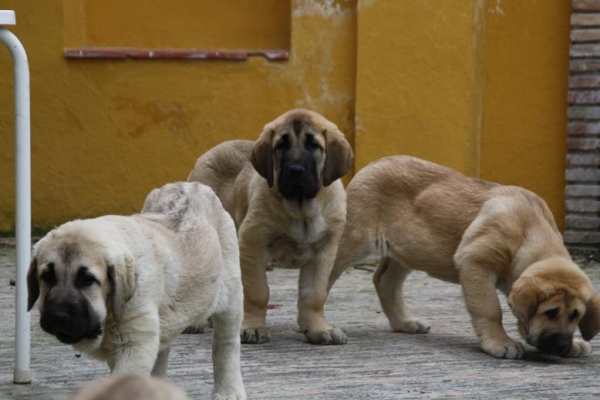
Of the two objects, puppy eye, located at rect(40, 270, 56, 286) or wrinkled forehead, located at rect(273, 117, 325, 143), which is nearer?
puppy eye, located at rect(40, 270, 56, 286)

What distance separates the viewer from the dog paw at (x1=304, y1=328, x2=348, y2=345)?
704 centimetres

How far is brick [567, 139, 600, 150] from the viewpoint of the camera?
10.6 m

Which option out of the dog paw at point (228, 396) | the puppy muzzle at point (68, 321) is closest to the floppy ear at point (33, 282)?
the puppy muzzle at point (68, 321)

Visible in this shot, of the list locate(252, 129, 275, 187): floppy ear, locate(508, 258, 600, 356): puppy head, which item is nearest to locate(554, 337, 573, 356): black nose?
locate(508, 258, 600, 356): puppy head

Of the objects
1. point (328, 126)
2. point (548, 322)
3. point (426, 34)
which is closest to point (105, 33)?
point (426, 34)

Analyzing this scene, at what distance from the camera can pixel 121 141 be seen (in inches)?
431

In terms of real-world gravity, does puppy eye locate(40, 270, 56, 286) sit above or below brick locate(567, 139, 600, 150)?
below

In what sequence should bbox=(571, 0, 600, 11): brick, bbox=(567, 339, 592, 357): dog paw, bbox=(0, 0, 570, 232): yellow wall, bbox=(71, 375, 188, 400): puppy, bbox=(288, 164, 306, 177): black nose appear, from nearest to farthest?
1. bbox=(71, 375, 188, 400): puppy
2. bbox=(567, 339, 592, 357): dog paw
3. bbox=(288, 164, 306, 177): black nose
4. bbox=(571, 0, 600, 11): brick
5. bbox=(0, 0, 570, 232): yellow wall

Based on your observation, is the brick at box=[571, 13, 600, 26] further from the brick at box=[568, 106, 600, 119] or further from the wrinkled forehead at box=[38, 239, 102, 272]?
the wrinkled forehead at box=[38, 239, 102, 272]

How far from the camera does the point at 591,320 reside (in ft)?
22.1

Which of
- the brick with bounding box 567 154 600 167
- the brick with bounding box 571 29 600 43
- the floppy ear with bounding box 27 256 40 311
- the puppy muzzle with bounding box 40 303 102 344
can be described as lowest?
the puppy muzzle with bounding box 40 303 102 344

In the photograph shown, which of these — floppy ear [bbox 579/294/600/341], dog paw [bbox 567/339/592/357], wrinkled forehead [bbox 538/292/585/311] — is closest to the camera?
wrinkled forehead [bbox 538/292/585/311]

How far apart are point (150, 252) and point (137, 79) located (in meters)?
6.20

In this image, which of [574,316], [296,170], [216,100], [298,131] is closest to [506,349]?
[574,316]
